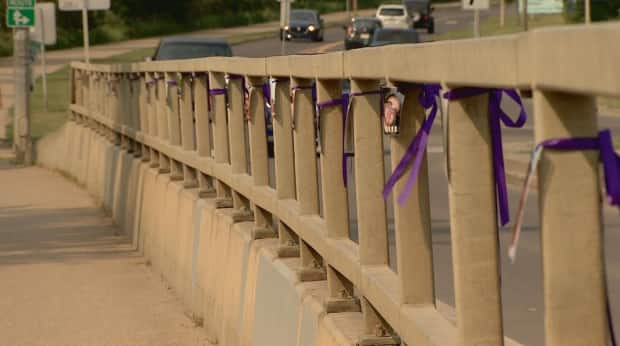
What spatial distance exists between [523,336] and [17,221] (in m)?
11.2

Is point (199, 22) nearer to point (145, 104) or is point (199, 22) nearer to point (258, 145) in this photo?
point (145, 104)

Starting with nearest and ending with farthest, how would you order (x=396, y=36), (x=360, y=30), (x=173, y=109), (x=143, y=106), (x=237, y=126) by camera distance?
(x=237, y=126), (x=173, y=109), (x=143, y=106), (x=396, y=36), (x=360, y=30)

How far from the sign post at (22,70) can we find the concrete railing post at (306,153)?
76.1 ft

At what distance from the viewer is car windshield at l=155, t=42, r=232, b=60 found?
30.1 m

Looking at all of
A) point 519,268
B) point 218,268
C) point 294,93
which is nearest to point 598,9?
point 519,268

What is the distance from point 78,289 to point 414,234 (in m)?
8.09

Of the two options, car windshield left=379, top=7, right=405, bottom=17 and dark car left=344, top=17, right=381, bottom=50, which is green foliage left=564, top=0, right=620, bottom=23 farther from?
car windshield left=379, top=7, right=405, bottom=17

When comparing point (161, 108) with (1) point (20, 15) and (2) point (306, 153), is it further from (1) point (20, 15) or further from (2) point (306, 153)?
(1) point (20, 15)

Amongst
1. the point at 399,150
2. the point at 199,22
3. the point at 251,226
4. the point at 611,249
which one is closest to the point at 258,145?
the point at 251,226

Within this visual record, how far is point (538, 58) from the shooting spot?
329 centimetres

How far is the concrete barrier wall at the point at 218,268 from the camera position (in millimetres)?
6758

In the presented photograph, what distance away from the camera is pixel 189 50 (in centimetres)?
3042

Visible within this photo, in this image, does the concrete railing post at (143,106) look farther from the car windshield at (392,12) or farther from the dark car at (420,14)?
the dark car at (420,14)

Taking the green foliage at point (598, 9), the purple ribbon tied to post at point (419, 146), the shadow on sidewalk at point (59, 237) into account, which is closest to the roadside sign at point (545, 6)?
the green foliage at point (598, 9)
